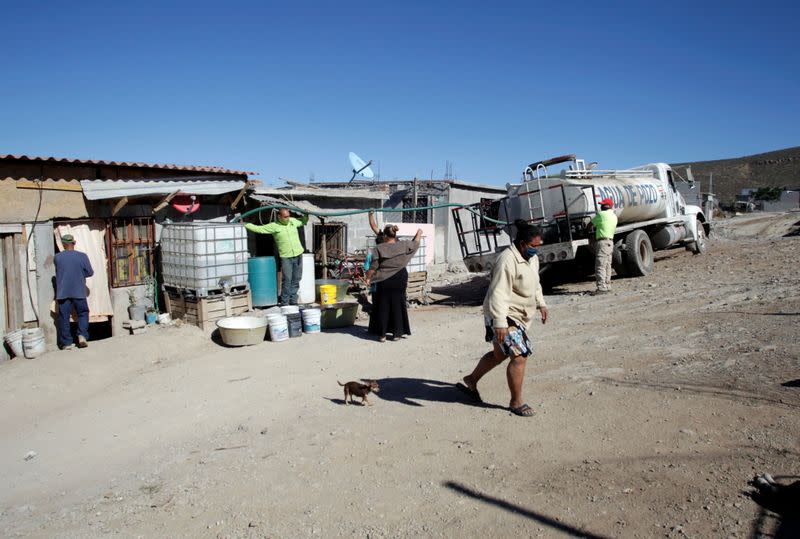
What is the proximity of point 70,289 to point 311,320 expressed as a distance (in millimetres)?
3386

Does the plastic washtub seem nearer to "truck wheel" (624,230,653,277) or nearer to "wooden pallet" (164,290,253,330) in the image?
"wooden pallet" (164,290,253,330)

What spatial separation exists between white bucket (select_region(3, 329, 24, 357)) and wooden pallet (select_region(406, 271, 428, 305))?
6.52 metres

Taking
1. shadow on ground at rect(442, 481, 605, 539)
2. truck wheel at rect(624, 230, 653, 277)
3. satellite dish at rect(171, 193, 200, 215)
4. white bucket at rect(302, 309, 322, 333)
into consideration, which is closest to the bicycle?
white bucket at rect(302, 309, 322, 333)

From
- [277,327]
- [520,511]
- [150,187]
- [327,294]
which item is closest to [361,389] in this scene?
[520,511]

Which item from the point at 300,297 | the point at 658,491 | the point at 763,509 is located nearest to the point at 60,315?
the point at 300,297

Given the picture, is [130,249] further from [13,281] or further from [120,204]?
[13,281]

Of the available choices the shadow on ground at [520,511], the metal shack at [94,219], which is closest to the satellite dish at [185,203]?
the metal shack at [94,219]

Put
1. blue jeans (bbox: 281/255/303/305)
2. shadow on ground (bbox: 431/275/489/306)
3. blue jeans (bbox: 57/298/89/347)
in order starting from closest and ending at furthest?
blue jeans (bbox: 57/298/89/347) → blue jeans (bbox: 281/255/303/305) → shadow on ground (bbox: 431/275/489/306)

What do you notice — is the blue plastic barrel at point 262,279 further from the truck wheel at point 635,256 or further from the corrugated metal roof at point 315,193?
the truck wheel at point 635,256

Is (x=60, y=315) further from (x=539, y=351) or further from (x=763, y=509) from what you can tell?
(x=763, y=509)

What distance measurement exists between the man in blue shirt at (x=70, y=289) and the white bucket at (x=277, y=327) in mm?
2598

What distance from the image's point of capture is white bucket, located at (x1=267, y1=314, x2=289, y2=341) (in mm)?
8711

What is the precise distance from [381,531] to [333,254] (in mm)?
9781

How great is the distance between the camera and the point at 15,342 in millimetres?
8086
